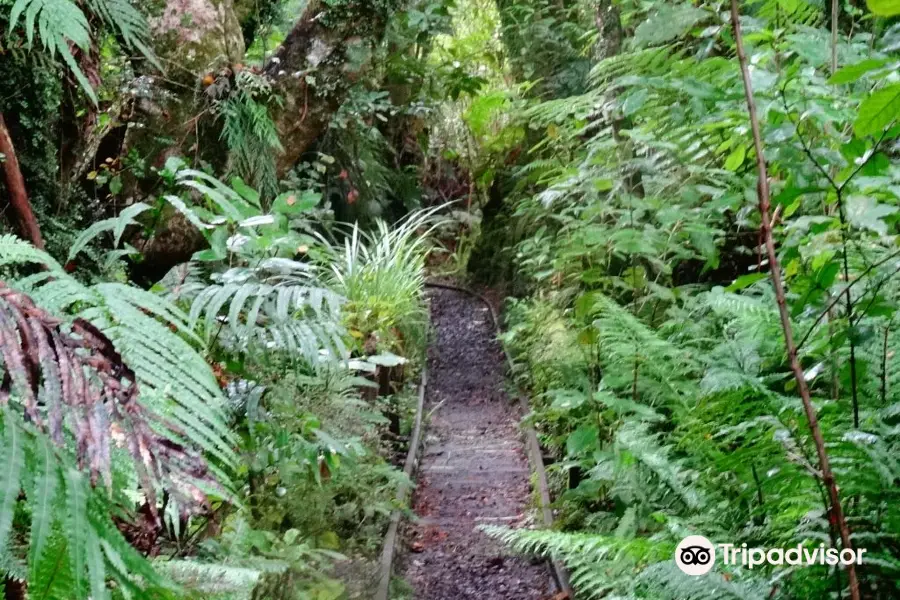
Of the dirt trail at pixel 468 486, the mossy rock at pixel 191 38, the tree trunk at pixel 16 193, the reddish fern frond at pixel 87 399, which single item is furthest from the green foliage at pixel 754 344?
the mossy rock at pixel 191 38

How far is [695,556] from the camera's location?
1.63 m

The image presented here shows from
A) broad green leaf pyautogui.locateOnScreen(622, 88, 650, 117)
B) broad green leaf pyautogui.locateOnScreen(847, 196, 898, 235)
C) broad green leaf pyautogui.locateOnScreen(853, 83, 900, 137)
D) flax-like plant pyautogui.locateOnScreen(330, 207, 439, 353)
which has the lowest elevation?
broad green leaf pyautogui.locateOnScreen(847, 196, 898, 235)

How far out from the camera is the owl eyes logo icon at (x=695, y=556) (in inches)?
61.7

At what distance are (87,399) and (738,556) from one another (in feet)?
5.43

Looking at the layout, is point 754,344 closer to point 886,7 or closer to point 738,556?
point 738,556

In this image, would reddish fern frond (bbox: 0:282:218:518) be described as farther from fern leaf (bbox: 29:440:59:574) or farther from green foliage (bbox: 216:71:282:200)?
green foliage (bbox: 216:71:282:200)

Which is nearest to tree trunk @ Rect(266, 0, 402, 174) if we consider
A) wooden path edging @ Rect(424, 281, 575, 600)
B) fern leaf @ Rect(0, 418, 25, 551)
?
wooden path edging @ Rect(424, 281, 575, 600)

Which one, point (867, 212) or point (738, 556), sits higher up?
point (867, 212)

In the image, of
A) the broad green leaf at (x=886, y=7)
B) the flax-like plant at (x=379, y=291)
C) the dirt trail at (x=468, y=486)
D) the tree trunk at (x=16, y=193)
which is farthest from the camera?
the flax-like plant at (x=379, y=291)

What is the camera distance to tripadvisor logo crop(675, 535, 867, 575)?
1.48 metres

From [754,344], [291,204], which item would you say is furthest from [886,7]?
[291,204]

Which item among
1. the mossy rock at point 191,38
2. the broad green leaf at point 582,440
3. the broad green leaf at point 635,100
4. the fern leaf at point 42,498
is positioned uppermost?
the mossy rock at point 191,38

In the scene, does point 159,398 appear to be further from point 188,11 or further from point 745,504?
point 188,11

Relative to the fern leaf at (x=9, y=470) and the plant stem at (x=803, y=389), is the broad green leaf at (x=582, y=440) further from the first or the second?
the fern leaf at (x=9, y=470)
